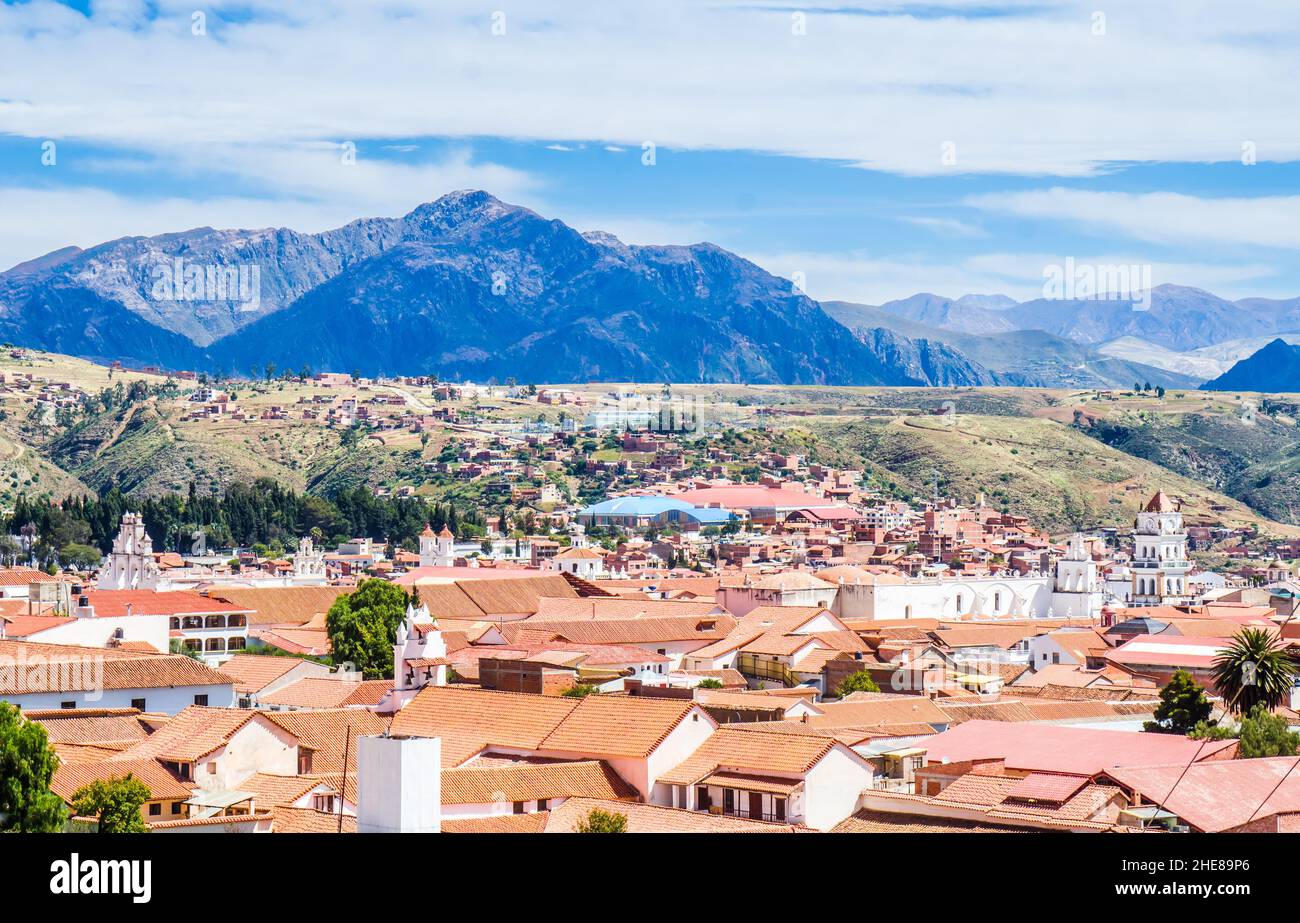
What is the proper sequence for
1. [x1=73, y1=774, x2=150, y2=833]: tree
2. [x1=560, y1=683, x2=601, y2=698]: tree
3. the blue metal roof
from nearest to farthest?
[x1=73, y1=774, x2=150, y2=833]: tree → [x1=560, y1=683, x2=601, y2=698]: tree → the blue metal roof

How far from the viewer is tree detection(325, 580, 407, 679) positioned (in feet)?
142

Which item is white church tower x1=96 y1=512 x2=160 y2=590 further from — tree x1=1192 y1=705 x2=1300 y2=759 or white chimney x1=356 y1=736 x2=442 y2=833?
white chimney x1=356 y1=736 x2=442 y2=833

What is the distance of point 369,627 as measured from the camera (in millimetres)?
43969

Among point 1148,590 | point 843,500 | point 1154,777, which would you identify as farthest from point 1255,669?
Result: point 843,500

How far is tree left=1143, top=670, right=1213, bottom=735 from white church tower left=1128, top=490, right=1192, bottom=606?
4557 cm

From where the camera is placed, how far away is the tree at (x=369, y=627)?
43.3 meters

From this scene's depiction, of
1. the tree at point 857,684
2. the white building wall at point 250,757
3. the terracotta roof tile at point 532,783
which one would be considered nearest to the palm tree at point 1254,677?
the tree at point 857,684

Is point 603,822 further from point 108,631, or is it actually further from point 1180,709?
point 108,631

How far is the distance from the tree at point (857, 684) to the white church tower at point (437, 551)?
3693 centimetres

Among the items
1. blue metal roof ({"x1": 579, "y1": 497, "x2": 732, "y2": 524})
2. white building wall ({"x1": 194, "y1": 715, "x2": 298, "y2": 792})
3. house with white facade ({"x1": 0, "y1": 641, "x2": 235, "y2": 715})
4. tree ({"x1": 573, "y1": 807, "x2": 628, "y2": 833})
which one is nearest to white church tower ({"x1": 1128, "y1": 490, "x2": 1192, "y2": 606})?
blue metal roof ({"x1": 579, "y1": 497, "x2": 732, "y2": 524})

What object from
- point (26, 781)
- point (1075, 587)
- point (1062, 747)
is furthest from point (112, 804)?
point (1075, 587)

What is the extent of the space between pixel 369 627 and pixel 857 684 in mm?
11806

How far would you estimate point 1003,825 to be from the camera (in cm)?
1727
